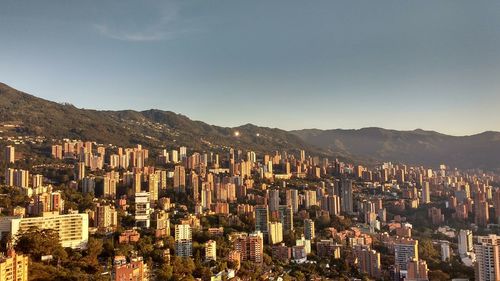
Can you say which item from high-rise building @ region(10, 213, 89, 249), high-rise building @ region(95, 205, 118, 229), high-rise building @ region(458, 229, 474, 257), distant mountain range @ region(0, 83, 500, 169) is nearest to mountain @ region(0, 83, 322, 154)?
distant mountain range @ region(0, 83, 500, 169)

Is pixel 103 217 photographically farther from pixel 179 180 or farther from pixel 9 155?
pixel 9 155

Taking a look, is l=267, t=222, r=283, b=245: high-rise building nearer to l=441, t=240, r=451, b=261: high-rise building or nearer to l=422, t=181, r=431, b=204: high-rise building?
l=441, t=240, r=451, b=261: high-rise building

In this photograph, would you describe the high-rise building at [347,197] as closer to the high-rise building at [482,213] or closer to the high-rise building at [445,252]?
the high-rise building at [482,213]

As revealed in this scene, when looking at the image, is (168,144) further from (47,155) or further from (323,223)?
(323,223)

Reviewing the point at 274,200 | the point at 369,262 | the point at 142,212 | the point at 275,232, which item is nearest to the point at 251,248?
the point at 275,232

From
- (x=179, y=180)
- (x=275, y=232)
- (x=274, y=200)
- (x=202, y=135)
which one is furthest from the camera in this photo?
(x=202, y=135)

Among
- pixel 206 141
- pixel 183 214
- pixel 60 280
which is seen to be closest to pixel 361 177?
pixel 183 214
